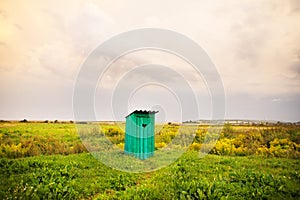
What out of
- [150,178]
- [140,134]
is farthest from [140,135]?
[150,178]

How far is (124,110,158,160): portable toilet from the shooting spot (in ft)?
41.3

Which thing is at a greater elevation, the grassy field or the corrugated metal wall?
the corrugated metal wall

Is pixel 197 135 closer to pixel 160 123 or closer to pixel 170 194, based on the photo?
pixel 160 123

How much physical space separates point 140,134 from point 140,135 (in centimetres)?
5

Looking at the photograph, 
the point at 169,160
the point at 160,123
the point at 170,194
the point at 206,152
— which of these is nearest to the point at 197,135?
the point at 206,152

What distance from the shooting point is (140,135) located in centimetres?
1268

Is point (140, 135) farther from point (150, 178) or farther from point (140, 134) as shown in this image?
point (150, 178)

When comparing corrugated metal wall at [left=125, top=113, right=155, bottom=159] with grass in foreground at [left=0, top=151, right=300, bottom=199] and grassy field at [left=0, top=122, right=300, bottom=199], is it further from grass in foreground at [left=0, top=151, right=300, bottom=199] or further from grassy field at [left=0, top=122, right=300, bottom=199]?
grass in foreground at [left=0, top=151, right=300, bottom=199]

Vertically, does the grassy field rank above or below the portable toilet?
below

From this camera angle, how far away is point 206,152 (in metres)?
14.4

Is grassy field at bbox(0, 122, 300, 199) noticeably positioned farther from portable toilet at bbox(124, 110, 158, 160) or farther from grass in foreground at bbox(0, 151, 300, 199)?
portable toilet at bbox(124, 110, 158, 160)

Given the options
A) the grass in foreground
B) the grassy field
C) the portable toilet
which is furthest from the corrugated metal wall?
the grass in foreground

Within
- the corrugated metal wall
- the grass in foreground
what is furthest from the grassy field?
the corrugated metal wall

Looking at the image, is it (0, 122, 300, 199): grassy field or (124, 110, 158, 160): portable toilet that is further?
(124, 110, 158, 160): portable toilet
